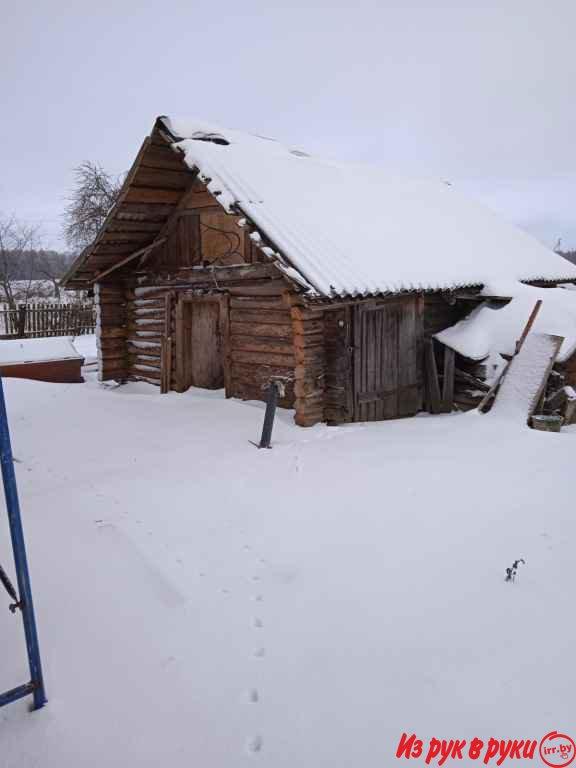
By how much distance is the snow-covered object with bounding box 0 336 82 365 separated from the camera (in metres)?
11.4

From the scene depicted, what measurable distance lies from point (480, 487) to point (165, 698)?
149 inches

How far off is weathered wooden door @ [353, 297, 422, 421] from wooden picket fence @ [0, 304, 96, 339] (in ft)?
48.3

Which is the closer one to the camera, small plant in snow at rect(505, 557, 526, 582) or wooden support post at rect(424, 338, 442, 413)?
small plant in snow at rect(505, 557, 526, 582)

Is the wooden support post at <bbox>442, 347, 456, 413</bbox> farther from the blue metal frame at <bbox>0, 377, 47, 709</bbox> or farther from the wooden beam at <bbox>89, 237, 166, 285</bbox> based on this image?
the blue metal frame at <bbox>0, 377, 47, 709</bbox>

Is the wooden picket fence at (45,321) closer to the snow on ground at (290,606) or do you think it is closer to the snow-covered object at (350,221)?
the snow-covered object at (350,221)

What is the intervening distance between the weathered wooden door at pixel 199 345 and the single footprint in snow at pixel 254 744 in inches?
322

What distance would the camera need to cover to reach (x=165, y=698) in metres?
2.72

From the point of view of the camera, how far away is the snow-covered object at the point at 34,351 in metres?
11.4

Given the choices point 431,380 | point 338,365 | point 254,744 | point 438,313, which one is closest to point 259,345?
point 338,365

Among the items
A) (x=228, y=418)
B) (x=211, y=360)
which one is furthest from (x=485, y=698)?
(x=211, y=360)

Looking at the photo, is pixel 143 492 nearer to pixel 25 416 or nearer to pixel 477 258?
pixel 25 416

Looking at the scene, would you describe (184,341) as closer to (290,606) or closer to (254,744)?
(290,606)

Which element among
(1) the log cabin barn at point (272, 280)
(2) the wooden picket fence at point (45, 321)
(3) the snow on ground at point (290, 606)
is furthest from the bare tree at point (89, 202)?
(3) the snow on ground at point (290, 606)

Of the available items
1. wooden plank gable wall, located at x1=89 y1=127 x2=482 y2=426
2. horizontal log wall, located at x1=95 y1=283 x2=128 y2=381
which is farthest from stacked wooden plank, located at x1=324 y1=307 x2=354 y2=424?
horizontal log wall, located at x1=95 y1=283 x2=128 y2=381
